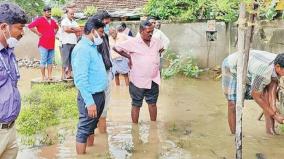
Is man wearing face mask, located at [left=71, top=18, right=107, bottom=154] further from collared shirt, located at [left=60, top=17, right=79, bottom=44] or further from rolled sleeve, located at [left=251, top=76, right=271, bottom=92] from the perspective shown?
collared shirt, located at [left=60, top=17, right=79, bottom=44]

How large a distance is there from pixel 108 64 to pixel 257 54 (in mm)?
2035

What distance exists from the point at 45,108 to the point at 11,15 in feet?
15.1

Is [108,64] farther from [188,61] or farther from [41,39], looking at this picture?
[188,61]

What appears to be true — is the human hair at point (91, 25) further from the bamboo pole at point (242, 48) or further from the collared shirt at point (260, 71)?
the collared shirt at point (260, 71)

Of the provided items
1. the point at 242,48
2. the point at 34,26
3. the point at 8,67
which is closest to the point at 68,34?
the point at 34,26

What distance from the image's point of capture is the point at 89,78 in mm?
5410

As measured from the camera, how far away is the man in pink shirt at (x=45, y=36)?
1030cm

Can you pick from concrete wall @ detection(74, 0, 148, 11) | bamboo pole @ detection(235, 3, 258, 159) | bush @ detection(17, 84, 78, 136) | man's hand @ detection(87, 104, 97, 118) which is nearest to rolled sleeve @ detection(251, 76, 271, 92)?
bamboo pole @ detection(235, 3, 258, 159)

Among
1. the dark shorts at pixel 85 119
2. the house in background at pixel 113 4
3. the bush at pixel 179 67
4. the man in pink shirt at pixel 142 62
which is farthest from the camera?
the house in background at pixel 113 4

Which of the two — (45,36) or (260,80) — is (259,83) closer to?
(260,80)

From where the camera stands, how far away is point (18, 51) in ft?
52.4

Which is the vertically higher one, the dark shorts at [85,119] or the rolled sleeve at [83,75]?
the rolled sleeve at [83,75]

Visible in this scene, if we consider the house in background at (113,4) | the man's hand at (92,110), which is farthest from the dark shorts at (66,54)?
the house in background at (113,4)

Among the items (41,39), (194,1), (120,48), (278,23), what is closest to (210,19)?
(194,1)
